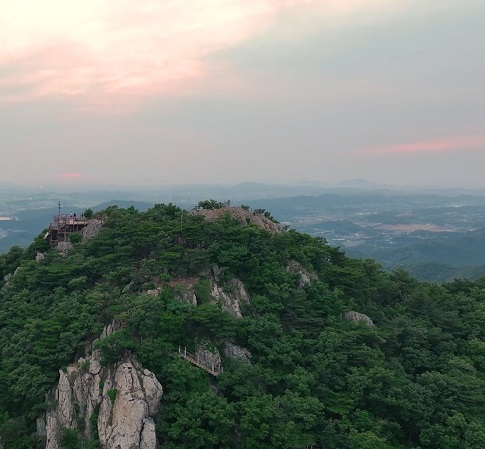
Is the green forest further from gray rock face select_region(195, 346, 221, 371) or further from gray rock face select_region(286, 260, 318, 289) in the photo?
gray rock face select_region(195, 346, 221, 371)

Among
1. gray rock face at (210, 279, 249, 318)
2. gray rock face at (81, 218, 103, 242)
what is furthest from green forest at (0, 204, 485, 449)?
gray rock face at (81, 218, 103, 242)

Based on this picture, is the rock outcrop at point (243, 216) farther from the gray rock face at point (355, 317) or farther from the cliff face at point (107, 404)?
the cliff face at point (107, 404)

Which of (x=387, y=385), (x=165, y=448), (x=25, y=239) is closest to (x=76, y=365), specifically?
(x=165, y=448)

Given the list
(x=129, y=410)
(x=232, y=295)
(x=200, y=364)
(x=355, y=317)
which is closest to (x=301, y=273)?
(x=355, y=317)

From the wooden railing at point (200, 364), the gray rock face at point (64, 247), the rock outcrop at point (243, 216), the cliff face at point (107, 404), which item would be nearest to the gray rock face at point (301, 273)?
the rock outcrop at point (243, 216)

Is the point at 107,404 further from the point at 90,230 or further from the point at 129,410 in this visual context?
the point at 90,230

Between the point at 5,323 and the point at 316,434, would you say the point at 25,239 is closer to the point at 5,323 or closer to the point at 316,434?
the point at 5,323
